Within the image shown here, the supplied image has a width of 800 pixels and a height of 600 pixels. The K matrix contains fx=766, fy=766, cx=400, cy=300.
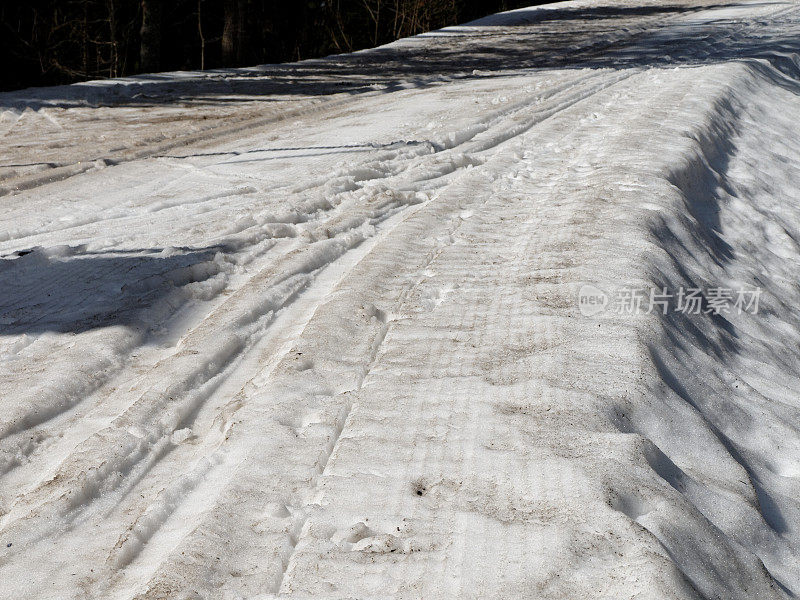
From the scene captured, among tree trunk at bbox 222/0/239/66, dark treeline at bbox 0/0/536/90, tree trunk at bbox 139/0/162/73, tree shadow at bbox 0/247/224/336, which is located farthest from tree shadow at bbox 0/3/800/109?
tree shadow at bbox 0/247/224/336

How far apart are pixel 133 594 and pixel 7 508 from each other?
1.74 ft

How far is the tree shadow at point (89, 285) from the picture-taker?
295 cm

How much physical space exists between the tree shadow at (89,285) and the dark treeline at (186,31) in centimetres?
1019

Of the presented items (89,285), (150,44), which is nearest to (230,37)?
(150,44)

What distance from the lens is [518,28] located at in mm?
15016

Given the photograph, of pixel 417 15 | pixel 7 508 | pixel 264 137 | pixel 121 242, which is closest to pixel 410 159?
pixel 264 137

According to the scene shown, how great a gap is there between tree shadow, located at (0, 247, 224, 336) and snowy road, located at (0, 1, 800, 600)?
2 centimetres

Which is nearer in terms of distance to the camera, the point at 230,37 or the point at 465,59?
the point at 465,59

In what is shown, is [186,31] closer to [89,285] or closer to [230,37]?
[230,37]

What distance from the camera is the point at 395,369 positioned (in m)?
2.62

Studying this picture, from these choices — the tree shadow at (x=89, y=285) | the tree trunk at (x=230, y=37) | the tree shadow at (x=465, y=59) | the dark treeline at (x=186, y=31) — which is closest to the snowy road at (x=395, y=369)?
the tree shadow at (x=89, y=285)

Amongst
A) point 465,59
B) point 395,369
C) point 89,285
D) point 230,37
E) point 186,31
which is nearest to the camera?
point 395,369

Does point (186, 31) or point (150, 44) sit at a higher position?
point (186, 31)

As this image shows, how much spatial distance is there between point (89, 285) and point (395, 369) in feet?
4.84
